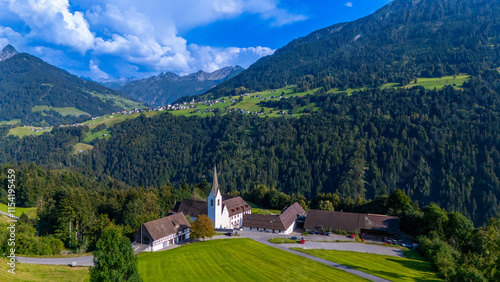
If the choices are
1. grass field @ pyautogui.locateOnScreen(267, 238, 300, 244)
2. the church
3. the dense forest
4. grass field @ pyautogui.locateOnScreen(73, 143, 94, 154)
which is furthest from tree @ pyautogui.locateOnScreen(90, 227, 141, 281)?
grass field @ pyautogui.locateOnScreen(73, 143, 94, 154)

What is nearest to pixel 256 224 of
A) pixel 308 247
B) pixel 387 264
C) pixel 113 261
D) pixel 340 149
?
pixel 308 247

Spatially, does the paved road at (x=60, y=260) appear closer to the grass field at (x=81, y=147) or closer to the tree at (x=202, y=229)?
the tree at (x=202, y=229)

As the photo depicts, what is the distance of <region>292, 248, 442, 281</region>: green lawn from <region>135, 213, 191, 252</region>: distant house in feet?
70.8

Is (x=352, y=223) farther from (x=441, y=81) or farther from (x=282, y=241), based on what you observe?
(x=441, y=81)

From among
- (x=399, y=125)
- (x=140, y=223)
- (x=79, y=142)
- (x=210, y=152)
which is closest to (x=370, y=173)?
(x=399, y=125)

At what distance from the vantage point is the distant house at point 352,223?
55.9 meters

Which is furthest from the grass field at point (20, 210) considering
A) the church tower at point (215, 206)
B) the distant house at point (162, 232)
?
the church tower at point (215, 206)

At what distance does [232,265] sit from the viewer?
38406 millimetres

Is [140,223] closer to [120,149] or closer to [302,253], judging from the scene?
[302,253]

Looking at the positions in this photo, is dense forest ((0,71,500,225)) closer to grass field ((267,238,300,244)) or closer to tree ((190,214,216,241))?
grass field ((267,238,300,244))

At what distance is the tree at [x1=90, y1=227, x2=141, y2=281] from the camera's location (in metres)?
20.8

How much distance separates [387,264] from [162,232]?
34.5 m

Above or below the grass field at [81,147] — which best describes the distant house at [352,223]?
below

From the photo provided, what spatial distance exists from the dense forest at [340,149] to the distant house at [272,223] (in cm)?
5679
